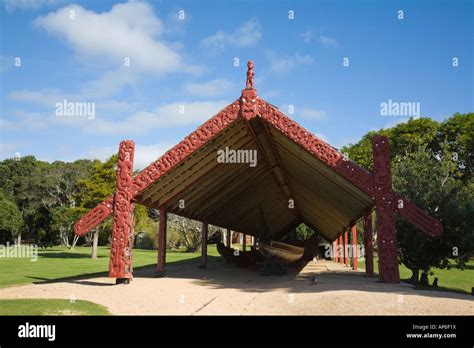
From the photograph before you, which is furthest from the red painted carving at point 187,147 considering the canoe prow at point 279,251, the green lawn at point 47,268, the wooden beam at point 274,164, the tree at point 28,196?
the tree at point 28,196

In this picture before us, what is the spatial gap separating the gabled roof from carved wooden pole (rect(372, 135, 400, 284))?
27 centimetres

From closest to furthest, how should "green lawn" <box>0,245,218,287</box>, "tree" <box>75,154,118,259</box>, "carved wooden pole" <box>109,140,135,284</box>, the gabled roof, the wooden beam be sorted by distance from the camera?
the gabled roof → "carved wooden pole" <box>109,140,135,284</box> → the wooden beam → "green lawn" <box>0,245,218,287</box> → "tree" <box>75,154,118,259</box>

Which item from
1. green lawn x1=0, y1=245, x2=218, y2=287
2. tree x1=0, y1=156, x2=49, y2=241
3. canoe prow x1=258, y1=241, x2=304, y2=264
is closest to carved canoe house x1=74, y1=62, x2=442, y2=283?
canoe prow x1=258, y1=241, x2=304, y2=264

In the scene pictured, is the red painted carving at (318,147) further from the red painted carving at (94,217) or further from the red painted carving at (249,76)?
the red painted carving at (94,217)

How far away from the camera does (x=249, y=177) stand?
1833 centimetres

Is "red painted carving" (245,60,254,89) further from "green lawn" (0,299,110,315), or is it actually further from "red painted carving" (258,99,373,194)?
"green lawn" (0,299,110,315)

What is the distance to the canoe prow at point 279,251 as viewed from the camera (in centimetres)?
1765
